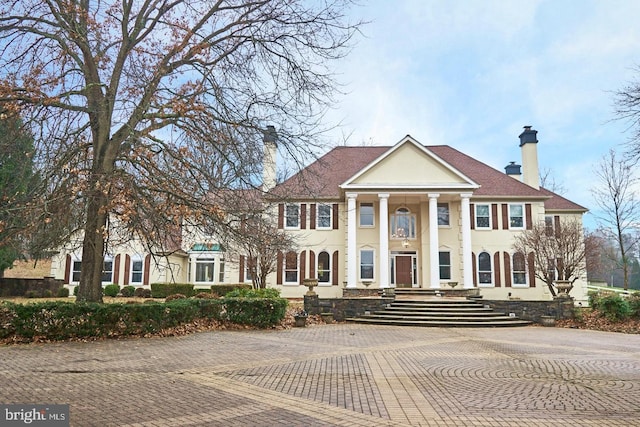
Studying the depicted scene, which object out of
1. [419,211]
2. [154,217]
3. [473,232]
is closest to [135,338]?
[154,217]

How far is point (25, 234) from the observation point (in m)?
10.9

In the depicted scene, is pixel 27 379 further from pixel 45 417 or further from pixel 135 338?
pixel 135 338

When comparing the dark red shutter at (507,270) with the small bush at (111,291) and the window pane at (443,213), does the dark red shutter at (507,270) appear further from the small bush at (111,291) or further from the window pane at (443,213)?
the small bush at (111,291)

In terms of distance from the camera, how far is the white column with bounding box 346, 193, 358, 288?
24359 mm

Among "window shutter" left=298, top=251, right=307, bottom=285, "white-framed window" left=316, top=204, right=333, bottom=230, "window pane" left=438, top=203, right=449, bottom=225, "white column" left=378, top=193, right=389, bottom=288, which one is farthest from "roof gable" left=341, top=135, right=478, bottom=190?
"window shutter" left=298, top=251, right=307, bottom=285

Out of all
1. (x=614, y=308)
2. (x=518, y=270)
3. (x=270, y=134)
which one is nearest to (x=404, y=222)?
(x=518, y=270)

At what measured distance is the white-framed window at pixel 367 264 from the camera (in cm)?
2588

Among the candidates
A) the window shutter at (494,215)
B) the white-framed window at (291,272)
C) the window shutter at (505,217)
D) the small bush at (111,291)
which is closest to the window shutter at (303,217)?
the white-framed window at (291,272)

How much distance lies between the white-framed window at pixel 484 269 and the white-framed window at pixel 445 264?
204cm

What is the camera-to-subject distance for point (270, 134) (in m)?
11.6

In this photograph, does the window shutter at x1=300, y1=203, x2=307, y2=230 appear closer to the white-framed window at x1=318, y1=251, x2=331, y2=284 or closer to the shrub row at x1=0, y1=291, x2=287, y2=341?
the white-framed window at x1=318, y1=251, x2=331, y2=284

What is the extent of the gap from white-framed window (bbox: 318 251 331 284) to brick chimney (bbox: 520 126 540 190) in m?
13.9

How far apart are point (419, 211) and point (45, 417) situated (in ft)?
78.2

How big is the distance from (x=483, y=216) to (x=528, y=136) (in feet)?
21.7
